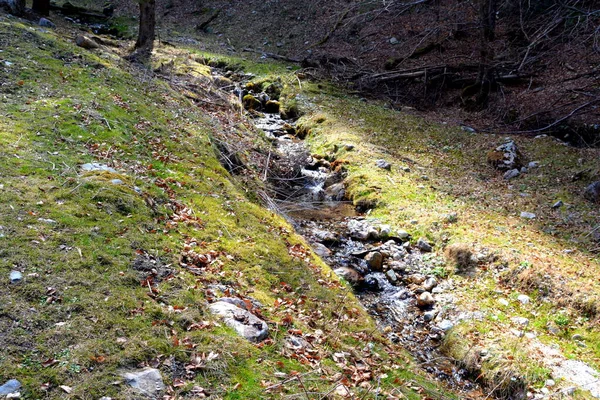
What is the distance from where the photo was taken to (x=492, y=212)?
9.73 metres

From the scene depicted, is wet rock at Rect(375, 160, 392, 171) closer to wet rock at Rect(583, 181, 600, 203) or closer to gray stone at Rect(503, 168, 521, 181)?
gray stone at Rect(503, 168, 521, 181)

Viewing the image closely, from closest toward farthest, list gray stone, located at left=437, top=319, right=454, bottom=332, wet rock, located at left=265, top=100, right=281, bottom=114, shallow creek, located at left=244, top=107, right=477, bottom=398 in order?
shallow creek, located at left=244, top=107, right=477, bottom=398 < gray stone, located at left=437, top=319, right=454, bottom=332 < wet rock, located at left=265, top=100, right=281, bottom=114

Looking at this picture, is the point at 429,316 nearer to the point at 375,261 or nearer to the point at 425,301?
the point at 425,301

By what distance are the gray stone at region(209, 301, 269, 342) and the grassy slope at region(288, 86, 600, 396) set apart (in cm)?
340

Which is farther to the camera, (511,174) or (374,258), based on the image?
(511,174)

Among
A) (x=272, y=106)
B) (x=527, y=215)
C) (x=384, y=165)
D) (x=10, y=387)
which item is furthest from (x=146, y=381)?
(x=272, y=106)

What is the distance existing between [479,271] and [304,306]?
3.79 meters

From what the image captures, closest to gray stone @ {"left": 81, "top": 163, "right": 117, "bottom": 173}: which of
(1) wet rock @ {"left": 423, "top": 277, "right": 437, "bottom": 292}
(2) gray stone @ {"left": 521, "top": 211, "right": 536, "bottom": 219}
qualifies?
(1) wet rock @ {"left": 423, "top": 277, "right": 437, "bottom": 292}

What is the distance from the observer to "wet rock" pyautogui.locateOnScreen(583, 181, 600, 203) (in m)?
9.54

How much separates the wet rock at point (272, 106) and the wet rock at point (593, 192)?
10.5 metres

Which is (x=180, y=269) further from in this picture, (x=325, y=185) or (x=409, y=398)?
(x=325, y=185)

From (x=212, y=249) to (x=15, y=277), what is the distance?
2357 millimetres

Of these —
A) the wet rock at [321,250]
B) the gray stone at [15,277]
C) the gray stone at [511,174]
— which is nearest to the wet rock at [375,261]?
the wet rock at [321,250]

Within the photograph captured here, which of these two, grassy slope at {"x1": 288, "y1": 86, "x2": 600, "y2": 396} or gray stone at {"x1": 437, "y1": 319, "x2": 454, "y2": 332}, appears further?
gray stone at {"x1": 437, "y1": 319, "x2": 454, "y2": 332}
